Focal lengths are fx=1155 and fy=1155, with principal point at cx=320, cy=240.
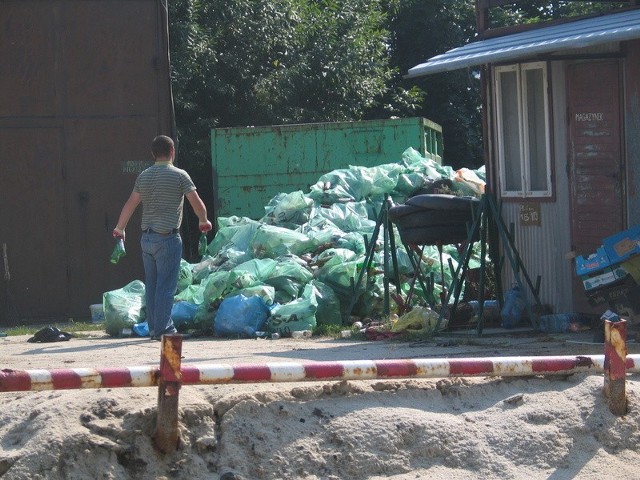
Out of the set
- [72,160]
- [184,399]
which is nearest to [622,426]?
[184,399]

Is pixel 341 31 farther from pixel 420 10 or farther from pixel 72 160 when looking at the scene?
pixel 72 160

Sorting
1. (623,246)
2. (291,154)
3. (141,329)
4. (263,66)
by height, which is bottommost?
(141,329)

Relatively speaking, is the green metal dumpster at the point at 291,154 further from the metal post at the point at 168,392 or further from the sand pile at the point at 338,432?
the metal post at the point at 168,392

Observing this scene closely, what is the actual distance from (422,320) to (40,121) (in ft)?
20.8

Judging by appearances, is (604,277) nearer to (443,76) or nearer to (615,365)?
(615,365)

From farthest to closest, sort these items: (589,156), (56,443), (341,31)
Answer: (341,31), (589,156), (56,443)

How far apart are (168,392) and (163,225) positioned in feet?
12.9

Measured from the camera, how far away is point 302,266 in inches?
448

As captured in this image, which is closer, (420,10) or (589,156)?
(589,156)

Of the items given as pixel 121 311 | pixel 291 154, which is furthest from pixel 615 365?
pixel 291 154

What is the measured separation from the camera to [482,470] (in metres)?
6.19

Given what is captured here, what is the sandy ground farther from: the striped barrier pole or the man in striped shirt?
the man in striped shirt

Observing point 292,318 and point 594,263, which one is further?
point 292,318

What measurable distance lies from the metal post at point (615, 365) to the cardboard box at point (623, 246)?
6.49 ft
